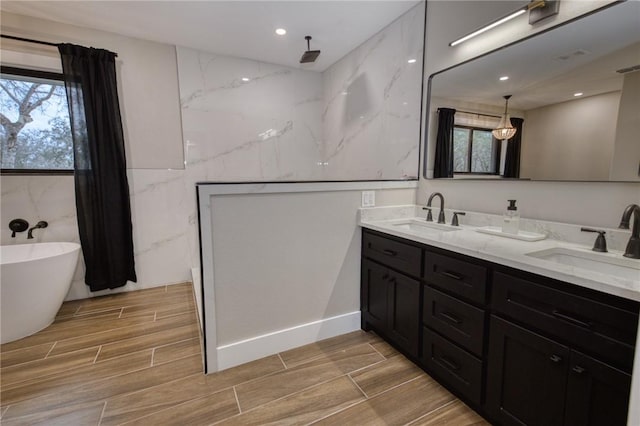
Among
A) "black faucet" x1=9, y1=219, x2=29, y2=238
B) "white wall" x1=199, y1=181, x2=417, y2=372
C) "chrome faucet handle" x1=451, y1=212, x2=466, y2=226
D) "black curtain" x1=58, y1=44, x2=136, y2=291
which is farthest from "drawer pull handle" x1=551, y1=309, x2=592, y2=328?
"black faucet" x1=9, y1=219, x2=29, y2=238

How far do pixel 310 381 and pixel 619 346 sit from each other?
142cm

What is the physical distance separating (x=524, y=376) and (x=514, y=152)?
127cm

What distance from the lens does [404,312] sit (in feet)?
6.10

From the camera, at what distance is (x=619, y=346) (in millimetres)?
944

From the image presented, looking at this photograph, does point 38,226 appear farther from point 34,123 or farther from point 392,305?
point 392,305

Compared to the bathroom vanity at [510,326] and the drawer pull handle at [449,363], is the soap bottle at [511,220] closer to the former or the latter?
the bathroom vanity at [510,326]

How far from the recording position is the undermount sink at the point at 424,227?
2066 millimetres

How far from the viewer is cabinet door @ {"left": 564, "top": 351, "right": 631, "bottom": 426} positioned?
0.94m

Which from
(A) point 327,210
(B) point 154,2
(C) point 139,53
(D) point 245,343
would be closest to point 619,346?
(A) point 327,210

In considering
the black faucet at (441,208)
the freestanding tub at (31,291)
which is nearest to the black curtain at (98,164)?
the freestanding tub at (31,291)

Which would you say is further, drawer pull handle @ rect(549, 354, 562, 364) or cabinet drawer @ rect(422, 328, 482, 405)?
cabinet drawer @ rect(422, 328, 482, 405)

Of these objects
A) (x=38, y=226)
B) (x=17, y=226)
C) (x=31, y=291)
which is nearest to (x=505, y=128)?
(x=31, y=291)

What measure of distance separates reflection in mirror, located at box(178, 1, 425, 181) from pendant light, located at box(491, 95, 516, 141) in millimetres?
685

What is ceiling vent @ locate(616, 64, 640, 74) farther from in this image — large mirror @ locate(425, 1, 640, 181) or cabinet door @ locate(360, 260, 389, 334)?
cabinet door @ locate(360, 260, 389, 334)
